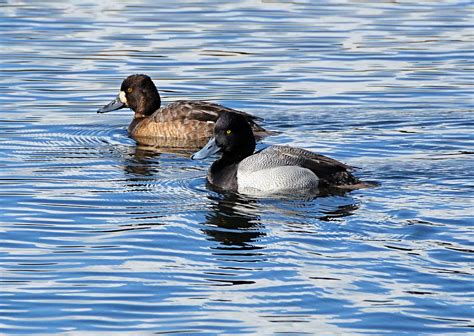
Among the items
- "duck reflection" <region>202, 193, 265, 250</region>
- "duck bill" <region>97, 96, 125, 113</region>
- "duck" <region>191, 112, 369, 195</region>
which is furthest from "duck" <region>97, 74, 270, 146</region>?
"duck reflection" <region>202, 193, 265, 250</region>

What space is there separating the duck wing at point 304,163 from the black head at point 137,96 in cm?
409

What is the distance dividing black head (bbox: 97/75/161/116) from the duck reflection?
454 centimetres

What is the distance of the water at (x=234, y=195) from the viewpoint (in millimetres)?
9133

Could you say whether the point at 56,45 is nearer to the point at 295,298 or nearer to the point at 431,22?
the point at 431,22

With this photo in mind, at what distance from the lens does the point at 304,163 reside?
42.8 ft

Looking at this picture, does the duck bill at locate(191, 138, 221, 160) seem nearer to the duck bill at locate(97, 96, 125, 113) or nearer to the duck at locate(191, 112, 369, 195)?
the duck at locate(191, 112, 369, 195)

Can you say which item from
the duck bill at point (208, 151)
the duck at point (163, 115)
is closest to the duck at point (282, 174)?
the duck bill at point (208, 151)

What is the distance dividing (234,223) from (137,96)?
19.1 feet

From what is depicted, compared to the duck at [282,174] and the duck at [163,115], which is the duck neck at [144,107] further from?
the duck at [282,174]

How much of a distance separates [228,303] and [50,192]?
13.1 feet

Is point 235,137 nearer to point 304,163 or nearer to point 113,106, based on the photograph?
point 304,163

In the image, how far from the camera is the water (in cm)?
913

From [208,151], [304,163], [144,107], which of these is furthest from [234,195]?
[144,107]

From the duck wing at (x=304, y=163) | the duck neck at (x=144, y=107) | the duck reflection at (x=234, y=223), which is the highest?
the duck wing at (x=304, y=163)
